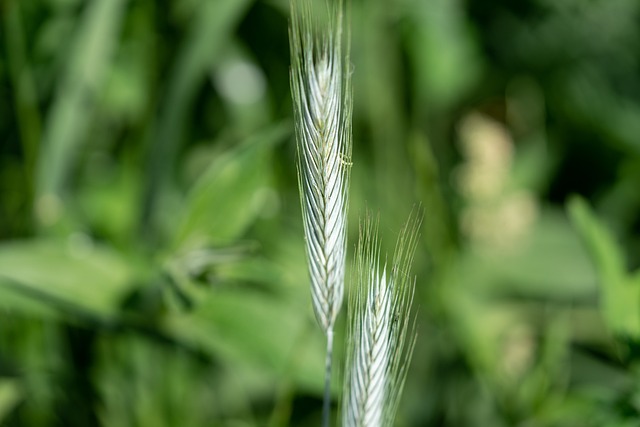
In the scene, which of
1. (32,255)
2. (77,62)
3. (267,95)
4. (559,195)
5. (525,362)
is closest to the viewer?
(32,255)

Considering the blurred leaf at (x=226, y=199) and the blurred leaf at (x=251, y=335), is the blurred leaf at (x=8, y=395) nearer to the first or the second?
the blurred leaf at (x=251, y=335)

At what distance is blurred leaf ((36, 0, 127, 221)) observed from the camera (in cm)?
169

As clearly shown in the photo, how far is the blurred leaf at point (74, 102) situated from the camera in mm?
1691

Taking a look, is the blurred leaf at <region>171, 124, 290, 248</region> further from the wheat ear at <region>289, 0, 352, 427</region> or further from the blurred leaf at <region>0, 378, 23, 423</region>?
the wheat ear at <region>289, 0, 352, 427</region>

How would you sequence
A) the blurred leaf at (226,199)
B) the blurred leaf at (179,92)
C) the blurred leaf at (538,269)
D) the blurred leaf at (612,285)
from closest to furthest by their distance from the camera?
the blurred leaf at (612,285), the blurred leaf at (226,199), the blurred leaf at (179,92), the blurred leaf at (538,269)

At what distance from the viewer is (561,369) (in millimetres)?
1928

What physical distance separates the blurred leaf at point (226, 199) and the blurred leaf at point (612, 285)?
496 mm

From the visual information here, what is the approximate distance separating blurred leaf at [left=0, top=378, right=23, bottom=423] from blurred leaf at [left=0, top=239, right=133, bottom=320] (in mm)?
A: 129

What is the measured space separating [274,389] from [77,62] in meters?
0.80

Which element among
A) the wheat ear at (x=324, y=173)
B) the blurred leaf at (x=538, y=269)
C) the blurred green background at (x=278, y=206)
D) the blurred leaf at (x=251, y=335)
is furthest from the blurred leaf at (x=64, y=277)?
the blurred leaf at (x=538, y=269)

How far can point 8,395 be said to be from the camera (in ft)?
4.77

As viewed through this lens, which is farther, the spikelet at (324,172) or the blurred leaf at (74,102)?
the blurred leaf at (74,102)

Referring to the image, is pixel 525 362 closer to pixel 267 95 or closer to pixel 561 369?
pixel 561 369

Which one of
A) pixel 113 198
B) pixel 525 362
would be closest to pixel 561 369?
pixel 525 362
